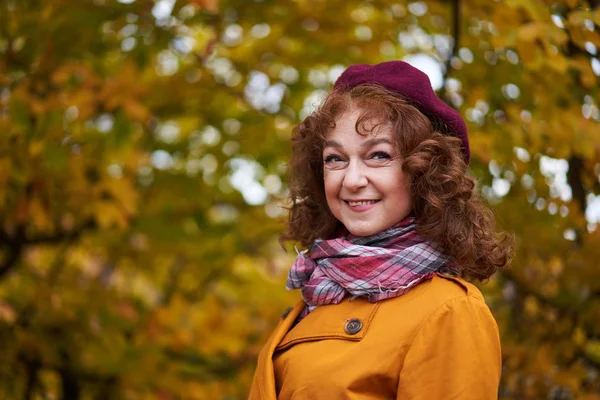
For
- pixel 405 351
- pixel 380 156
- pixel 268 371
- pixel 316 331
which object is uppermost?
pixel 380 156

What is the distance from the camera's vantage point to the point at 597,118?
305 cm

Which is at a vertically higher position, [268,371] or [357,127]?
[357,127]

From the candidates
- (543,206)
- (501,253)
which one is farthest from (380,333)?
(543,206)

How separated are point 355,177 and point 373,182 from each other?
4 centimetres

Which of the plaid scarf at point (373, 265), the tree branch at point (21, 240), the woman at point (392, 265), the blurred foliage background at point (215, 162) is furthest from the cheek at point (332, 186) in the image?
the tree branch at point (21, 240)

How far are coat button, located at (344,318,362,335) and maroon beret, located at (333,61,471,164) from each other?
53cm

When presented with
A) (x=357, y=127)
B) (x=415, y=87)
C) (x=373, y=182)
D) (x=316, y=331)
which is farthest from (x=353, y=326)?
(x=415, y=87)

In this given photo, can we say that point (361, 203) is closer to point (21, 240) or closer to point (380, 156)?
point (380, 156)

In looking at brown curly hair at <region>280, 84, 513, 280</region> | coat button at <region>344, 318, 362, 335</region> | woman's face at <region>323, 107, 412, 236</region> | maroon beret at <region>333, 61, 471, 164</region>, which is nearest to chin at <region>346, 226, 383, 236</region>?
woman's face at <region>323, 107, 412, 236</region>

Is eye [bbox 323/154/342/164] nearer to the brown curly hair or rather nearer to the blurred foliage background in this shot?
the brown curly hair

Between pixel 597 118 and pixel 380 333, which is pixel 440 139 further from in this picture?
pixel 597 118

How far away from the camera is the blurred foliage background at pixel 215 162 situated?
280 centimetres

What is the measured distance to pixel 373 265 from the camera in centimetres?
169

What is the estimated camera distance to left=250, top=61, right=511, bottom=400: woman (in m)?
1.58
